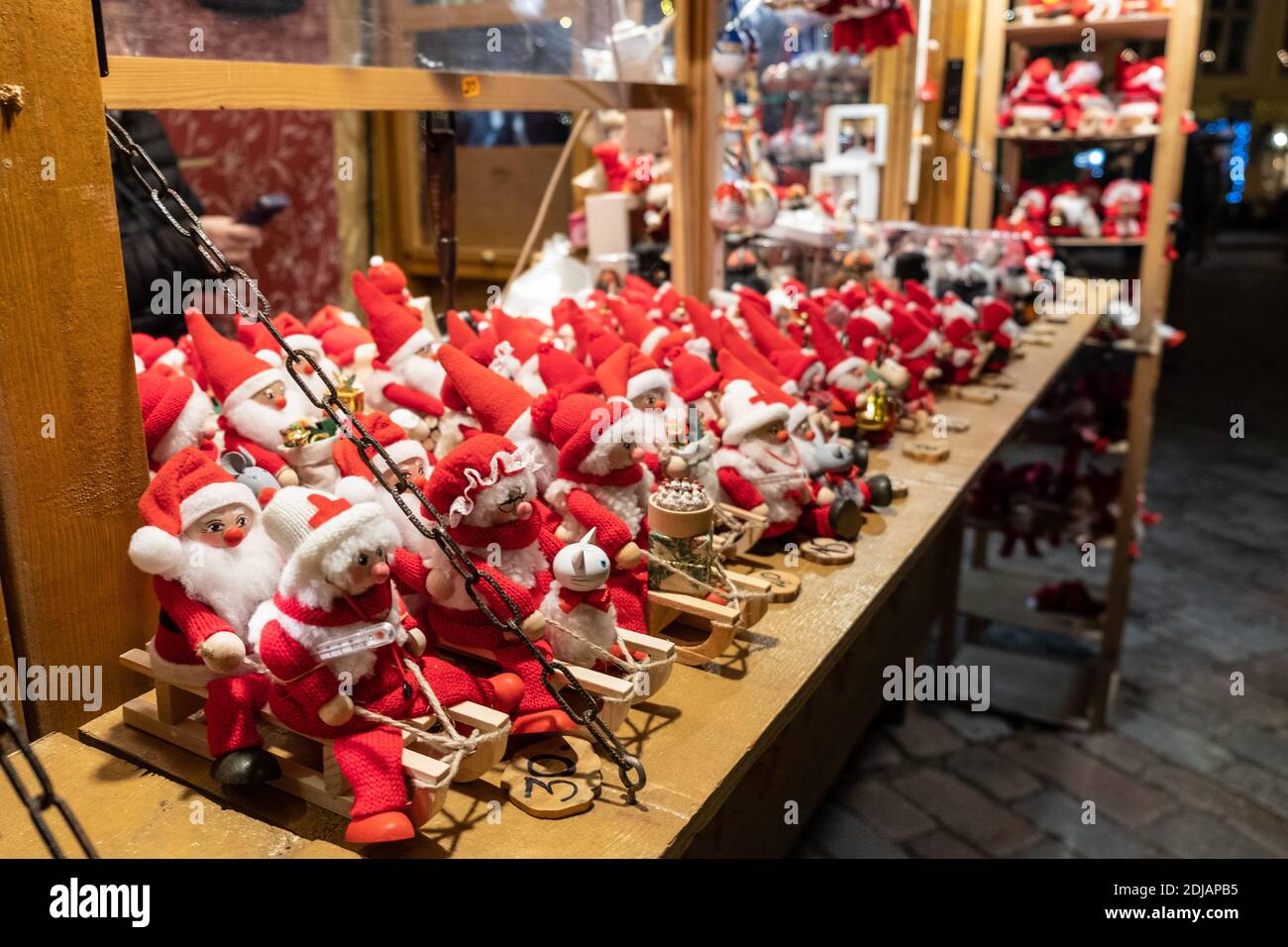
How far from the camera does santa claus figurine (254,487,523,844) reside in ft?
2.69

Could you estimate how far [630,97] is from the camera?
195 cm

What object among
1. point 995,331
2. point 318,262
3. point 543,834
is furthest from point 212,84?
point 318,262

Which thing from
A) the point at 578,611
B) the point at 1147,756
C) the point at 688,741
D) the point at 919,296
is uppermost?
the point at 919,296

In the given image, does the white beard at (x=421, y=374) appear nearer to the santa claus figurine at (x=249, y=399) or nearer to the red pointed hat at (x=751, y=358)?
the santa claus figurine at (x=249, y=399)

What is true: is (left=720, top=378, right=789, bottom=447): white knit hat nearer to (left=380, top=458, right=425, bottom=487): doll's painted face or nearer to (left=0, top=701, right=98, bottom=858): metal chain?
(left=380, top=458, right=425, bottom=487): doll's painted face

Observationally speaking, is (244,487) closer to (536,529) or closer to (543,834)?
(536,529)

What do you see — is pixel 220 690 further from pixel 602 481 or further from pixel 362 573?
pixel 602 481

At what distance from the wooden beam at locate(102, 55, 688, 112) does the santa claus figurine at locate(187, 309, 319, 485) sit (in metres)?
0.25

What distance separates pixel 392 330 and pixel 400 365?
51 millimetres

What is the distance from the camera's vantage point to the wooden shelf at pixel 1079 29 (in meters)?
3.04

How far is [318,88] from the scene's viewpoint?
4.36ft

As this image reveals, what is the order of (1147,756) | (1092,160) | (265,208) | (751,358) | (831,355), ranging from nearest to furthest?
(751,358), (831,355), (265,208), (1147,756), (1092,160)

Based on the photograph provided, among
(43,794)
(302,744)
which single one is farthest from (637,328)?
(43,794)

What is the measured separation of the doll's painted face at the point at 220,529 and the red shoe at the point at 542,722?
0.98 ft
